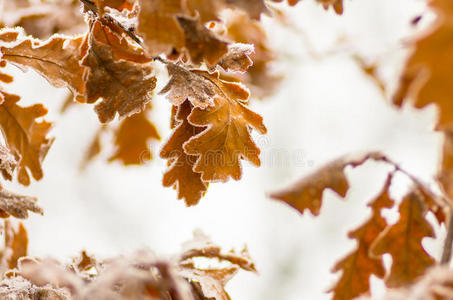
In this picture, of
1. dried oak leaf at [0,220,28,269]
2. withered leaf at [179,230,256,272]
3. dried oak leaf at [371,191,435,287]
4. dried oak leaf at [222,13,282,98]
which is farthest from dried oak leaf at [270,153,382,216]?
dried oak leaf at [222,13,282,98]

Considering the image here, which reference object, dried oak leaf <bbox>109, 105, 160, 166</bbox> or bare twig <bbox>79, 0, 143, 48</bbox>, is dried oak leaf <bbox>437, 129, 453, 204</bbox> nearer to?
bare twig <bbox>79, 0, 143, 48</bbox>

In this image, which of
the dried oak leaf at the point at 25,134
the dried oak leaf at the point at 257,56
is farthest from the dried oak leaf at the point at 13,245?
the dried oak leaf at the point at 257,56

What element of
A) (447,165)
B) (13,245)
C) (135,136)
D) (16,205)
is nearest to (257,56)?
(135,136)

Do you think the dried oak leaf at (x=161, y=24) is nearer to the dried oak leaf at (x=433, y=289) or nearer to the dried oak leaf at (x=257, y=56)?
the dried oak leaf at (x=433, y=289)

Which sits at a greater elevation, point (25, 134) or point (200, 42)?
point (25, 134)

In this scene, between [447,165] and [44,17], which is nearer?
[447,165]

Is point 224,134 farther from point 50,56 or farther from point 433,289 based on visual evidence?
point 433,289

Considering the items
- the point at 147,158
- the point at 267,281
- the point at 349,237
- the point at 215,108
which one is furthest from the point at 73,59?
the point at 267,281
